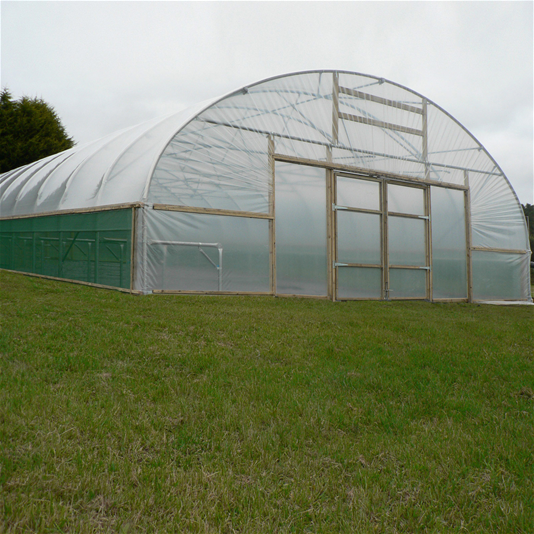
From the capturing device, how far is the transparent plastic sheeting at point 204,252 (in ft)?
32.6

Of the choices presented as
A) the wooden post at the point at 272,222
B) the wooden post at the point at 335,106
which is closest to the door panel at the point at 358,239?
the wooden post at the point at 335,106

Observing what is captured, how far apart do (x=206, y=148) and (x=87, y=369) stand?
691cm

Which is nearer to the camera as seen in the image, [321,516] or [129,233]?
[321,516]

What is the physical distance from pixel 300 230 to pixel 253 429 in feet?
27.5

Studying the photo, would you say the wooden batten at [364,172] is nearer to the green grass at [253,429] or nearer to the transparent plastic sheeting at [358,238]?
the transparent plastic sheeting at [358,238]

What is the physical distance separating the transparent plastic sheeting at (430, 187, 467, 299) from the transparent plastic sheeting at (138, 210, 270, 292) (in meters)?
5.54

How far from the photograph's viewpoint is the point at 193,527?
94.9 inches

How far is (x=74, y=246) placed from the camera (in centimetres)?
1203

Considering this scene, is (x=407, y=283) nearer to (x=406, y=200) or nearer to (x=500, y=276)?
(x=406, y=200)

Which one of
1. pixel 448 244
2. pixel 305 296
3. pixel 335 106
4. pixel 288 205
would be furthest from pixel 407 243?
pixel 335 106

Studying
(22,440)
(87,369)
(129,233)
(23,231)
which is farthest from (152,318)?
(23,231)

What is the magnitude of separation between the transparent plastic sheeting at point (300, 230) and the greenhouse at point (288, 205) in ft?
0.10

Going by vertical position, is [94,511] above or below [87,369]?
below

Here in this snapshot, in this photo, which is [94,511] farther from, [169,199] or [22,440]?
[169,199]
